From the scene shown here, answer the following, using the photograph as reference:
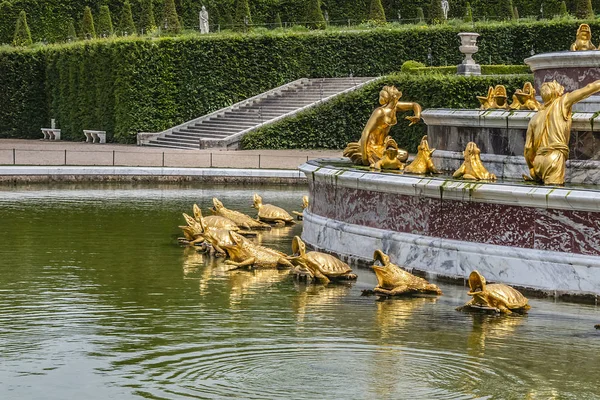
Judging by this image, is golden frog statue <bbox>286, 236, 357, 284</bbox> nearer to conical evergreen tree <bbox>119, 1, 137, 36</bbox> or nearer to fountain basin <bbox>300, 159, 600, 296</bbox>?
fountain basin <bbox>300, 159, 600, 296</bbox>

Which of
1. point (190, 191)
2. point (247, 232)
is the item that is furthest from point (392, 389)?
point (190, 191)

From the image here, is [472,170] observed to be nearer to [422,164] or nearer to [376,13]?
[422,164]

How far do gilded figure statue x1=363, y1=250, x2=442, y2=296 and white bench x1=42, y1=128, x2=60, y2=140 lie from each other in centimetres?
3267

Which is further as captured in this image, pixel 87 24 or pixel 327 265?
pixel 87 24

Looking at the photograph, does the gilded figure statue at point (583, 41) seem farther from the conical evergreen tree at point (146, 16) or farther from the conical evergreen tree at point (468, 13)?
the conical evergreen tree at point (146, 16)

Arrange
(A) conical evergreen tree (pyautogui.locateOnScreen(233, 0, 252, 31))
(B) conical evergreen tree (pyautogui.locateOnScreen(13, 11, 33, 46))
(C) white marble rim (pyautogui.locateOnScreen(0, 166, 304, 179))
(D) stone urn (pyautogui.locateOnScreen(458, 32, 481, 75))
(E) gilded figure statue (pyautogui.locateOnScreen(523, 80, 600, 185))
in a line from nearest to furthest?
(E) gilded figure statue (pyautogui.locateOnScreen(523, 80, 600, 185)) → (C) white marble rim (pyautogui.locateOnScreen(0, 166, 304, 179)) → (D) stone urn (pyautogui.locateOnScreen(458, 32, 481, 75)) → (A) conical evergreen tree (pyautogui.locateOnScreen(233, 0, 252, 31)) → (B) conical evergreen tree (pyautogui.locateOnScreen(13, 11, 33, 46))

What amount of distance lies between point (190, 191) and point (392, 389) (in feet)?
50.7

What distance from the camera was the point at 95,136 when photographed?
40.7 meters

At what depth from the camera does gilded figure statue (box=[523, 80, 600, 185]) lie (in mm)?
12836

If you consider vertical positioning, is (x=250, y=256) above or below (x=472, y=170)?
below

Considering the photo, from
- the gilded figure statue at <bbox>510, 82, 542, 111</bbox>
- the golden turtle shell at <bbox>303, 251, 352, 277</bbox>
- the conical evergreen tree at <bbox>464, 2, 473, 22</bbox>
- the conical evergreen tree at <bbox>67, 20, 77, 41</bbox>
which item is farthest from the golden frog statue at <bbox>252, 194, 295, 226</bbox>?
the conical evergreen tree at <bbox>67, 20, 77, 41</bbox>

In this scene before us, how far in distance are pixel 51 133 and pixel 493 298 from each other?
34.5 m

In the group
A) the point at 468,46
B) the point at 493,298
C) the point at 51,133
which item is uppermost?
the point at 468,46

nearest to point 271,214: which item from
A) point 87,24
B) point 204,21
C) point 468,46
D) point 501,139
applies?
point 501,139
